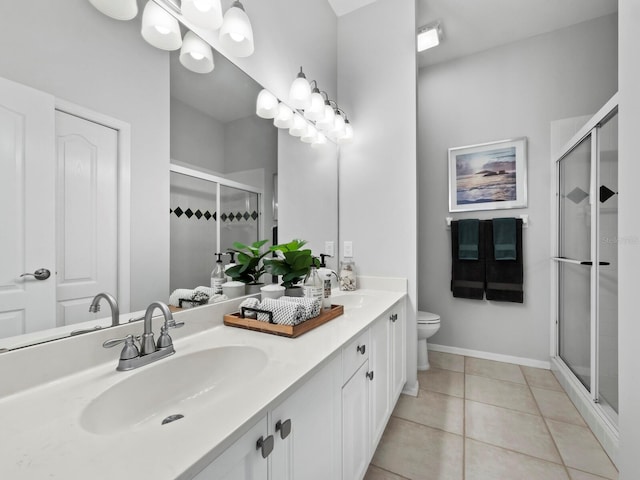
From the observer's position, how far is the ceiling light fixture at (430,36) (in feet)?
7.61

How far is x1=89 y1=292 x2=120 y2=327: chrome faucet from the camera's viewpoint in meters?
0.80

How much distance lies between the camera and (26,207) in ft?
2.18

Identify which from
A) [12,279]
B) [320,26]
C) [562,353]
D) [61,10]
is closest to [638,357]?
[562,353]

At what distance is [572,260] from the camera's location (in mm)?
2000

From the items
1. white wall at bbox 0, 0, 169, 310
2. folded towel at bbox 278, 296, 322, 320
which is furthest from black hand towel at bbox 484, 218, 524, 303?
white wall at bbox 0, 0, 169, 310

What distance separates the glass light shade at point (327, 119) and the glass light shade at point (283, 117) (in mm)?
274

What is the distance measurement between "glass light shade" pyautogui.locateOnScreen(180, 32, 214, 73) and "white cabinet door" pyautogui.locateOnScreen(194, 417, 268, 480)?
1217 millimetres

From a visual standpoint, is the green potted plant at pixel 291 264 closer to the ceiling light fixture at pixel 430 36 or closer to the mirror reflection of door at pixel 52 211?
the mirror reflection of door at pixel 52 211

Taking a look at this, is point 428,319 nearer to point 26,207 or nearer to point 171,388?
point 171,388

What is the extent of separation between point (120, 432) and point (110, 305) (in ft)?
1.16

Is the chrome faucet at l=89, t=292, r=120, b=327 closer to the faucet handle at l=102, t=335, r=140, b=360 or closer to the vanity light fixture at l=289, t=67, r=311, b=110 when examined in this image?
the faucet handle at l=102, t=335, r=140, b=360

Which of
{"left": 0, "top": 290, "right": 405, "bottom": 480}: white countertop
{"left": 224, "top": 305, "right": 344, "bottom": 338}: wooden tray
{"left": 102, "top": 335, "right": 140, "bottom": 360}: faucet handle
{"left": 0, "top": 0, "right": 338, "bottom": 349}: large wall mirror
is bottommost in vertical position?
{"left": 0, "top": 290, "right": 405, "bottom": 480}: white countertop

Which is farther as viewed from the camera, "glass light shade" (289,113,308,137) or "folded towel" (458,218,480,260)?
"folded towel" (458,218,480,260)

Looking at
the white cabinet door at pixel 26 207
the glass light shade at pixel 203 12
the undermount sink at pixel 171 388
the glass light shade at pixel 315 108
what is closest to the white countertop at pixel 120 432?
the undermount sink at pixel 171 388
